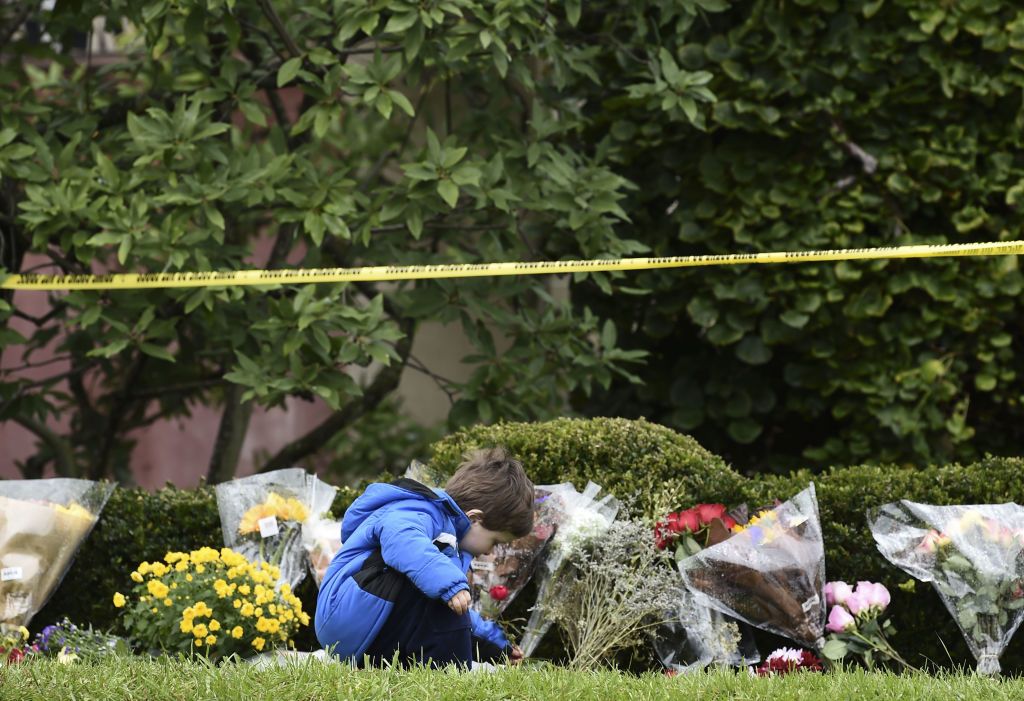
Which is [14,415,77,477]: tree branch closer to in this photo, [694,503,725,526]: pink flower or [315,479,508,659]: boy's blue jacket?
[315,479,508,659]: boy's blue jacket

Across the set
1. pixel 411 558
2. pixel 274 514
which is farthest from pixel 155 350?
pixel 411 558

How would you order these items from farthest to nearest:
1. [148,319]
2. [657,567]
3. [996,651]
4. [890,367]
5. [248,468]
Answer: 1. [248,468]
2. [890,367]
3. [148,319]
4. [657,567]
5. [996,651]

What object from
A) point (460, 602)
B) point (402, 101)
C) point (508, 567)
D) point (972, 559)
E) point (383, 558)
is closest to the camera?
point (460, 602)

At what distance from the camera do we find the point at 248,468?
1012 centimetres

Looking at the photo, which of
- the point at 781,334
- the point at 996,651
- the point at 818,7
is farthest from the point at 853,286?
the point at 996,651

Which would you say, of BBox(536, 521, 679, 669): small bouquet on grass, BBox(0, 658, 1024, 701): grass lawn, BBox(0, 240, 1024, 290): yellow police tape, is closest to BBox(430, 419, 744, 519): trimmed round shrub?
BBox(536, 521, 679, 669): small bouquet on grass

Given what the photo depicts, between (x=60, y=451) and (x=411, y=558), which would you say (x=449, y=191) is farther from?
(x=60, y=451)

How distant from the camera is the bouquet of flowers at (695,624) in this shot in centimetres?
448

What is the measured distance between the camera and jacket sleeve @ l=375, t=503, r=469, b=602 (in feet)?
12.5

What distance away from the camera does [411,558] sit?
3.85m

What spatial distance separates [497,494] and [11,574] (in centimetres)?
189

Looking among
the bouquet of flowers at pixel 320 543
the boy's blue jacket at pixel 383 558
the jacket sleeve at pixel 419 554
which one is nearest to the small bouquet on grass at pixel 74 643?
the bouquet of flowers at pixel 320 543

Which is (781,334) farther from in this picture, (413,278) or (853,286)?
(413,278)

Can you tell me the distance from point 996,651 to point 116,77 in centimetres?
614
